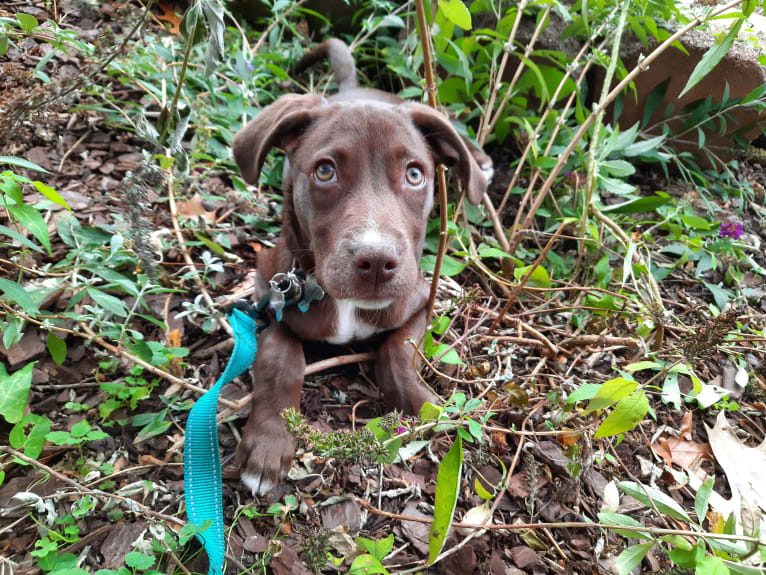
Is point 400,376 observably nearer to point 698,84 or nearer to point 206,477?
point 206,477

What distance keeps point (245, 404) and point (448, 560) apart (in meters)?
1.08

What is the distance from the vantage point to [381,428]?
5.86 ft

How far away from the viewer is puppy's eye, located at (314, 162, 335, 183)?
→ 2373 mm

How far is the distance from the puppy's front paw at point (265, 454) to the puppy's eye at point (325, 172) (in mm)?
1091

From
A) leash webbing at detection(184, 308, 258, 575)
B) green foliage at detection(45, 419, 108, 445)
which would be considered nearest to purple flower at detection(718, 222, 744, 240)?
leash webbing at detection(184, 308, 258, 575)

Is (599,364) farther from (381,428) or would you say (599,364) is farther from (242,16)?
(242,16)

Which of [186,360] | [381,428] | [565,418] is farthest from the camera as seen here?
[186,360]

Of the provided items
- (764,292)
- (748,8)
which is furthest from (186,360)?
(764,292)

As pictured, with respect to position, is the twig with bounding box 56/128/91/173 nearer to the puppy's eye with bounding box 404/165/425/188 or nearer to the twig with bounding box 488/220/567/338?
the puppy's eye with bounding box 404/165/425/188

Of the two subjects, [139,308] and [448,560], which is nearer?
[448,560]

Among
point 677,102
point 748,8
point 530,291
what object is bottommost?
point 530,291

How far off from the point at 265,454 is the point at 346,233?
0.95 meters

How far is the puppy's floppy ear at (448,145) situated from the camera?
8.31 ft

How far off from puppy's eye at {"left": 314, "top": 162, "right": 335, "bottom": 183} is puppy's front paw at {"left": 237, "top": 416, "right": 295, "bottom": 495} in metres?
1.09
